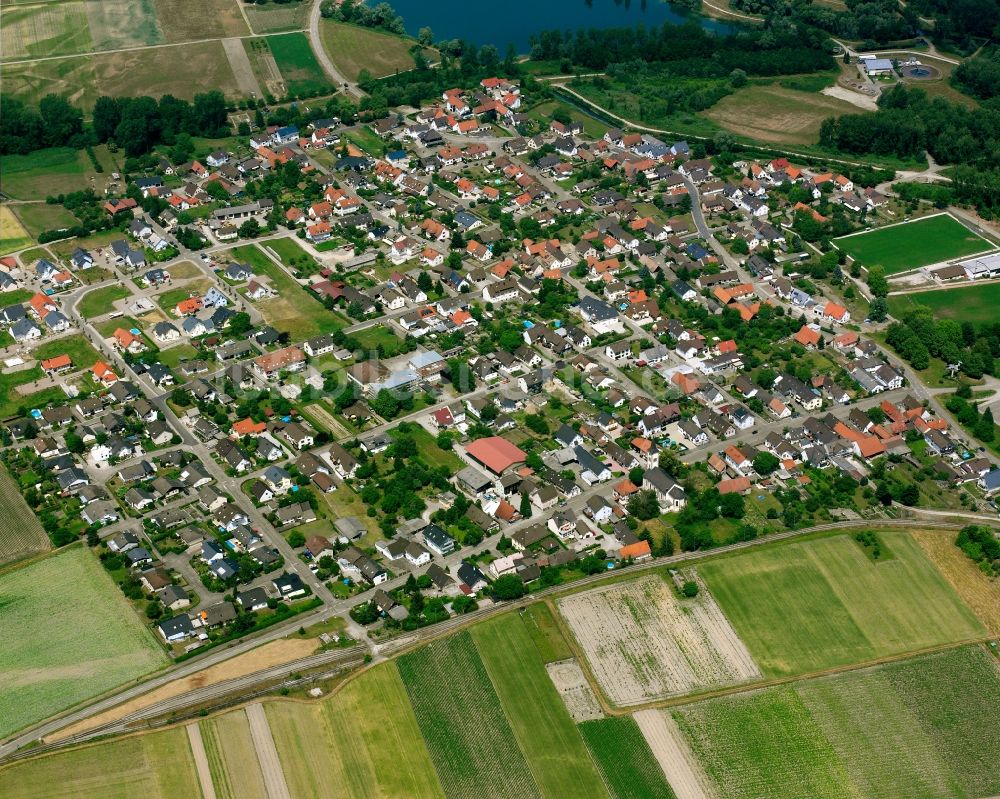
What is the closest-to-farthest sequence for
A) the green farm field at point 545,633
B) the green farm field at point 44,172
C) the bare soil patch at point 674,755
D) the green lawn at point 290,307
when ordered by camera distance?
1. the bare soil patch at point 674,755
2. the green farm field at point 545,633
3. the green lawn at point 290,307
4. the green farm field at point 44,172

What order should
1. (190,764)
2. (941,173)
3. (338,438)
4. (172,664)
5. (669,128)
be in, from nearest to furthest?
(190,764) < (172,664) < (338,438) < (941,173) < (669,128)

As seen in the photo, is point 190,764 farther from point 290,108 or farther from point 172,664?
point 290,108

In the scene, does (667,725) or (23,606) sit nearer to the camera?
(667,725)

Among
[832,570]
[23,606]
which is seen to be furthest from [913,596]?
[23,606]

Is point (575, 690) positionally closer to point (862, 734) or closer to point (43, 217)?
point (862, 734)

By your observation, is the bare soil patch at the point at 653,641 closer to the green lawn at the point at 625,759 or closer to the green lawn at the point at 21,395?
the green lawn at the point at 625,759

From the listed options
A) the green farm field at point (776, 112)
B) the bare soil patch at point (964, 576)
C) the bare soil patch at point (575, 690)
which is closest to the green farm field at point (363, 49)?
the green farm field at point (776, 112)

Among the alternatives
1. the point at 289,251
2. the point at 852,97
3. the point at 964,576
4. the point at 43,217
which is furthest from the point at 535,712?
the point at 852,97
